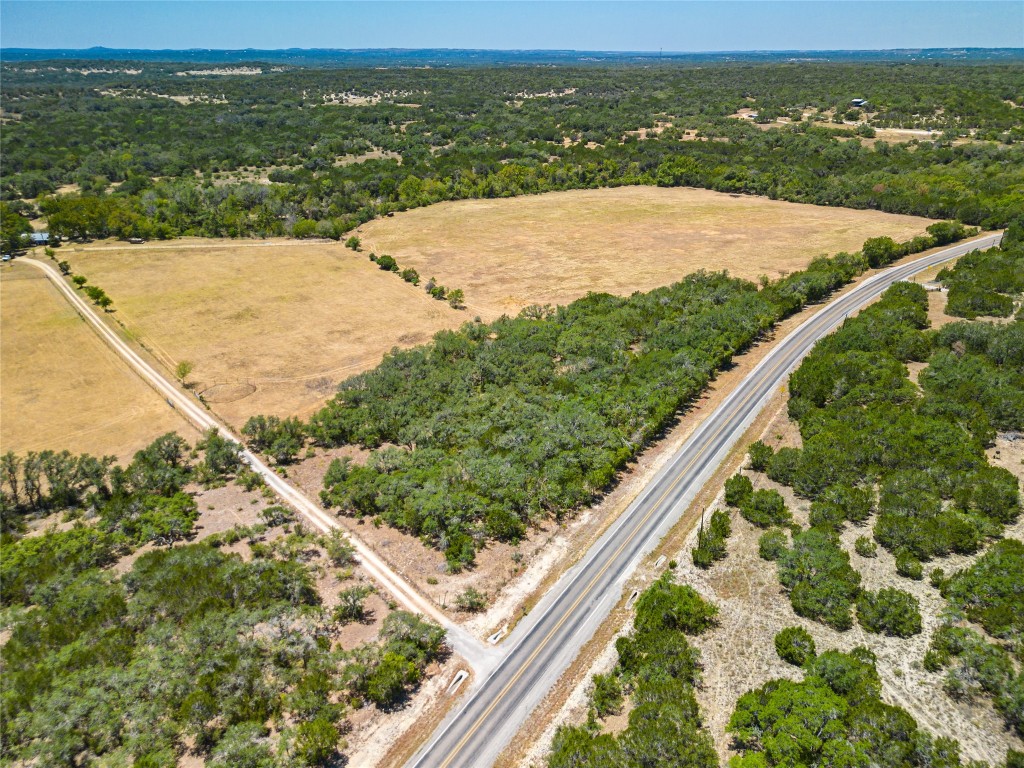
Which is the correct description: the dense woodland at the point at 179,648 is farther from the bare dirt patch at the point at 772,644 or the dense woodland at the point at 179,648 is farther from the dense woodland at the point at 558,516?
the bare dirt patch at the point at 772,644

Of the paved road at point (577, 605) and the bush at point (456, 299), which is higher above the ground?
the bush at point (456, 299)

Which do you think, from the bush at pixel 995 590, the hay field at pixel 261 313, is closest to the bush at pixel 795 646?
the bush at pixel 995 590

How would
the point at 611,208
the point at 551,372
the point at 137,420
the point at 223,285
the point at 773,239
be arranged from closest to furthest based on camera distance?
the point at 137,420 < the point at 551,372 < the point at 223,285 < the point at 773,239 < the point at 611,208

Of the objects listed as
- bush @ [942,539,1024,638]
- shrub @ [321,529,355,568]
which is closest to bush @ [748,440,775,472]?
bush @ [942,539,1024,638]

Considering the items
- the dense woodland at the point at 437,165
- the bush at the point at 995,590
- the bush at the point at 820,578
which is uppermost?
the dense woodland at the point at 437,165

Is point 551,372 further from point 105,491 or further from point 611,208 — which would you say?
point 611,208

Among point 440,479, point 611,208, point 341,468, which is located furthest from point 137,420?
point 611,208

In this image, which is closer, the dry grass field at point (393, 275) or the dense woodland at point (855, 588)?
the dense woodland at point (855, 588)
